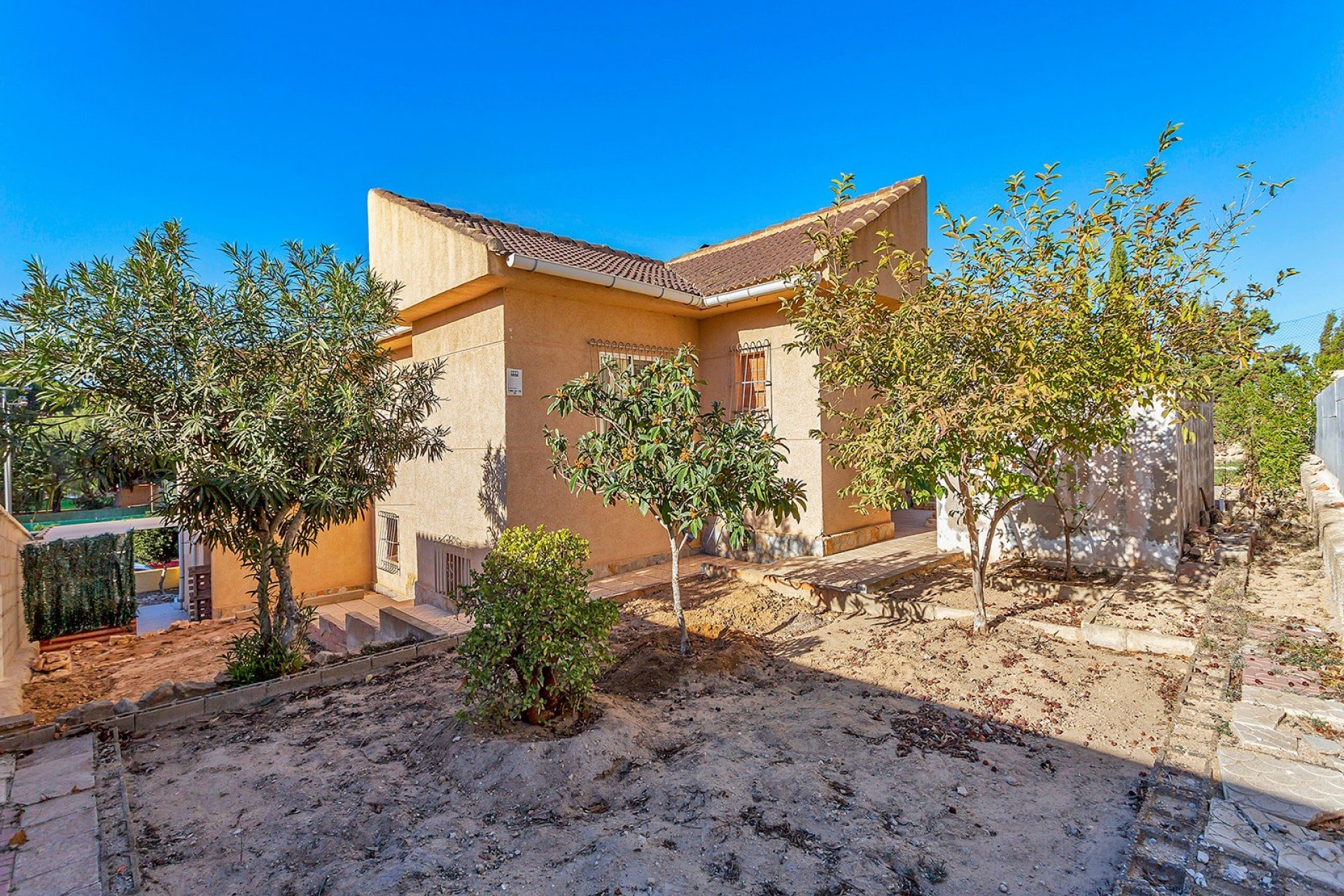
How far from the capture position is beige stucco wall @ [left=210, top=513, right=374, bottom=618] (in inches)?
410

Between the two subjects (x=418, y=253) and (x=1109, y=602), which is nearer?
(x=1109, y=602)

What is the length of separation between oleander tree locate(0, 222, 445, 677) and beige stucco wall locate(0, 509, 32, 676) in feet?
13.7

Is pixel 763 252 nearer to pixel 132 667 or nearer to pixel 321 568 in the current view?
pixel 321 568

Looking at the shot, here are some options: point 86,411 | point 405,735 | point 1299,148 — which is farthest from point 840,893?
point 1299,148

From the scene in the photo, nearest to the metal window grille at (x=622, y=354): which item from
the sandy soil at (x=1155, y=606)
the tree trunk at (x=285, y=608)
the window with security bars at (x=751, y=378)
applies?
the window with security bars at (x=751, y=378)

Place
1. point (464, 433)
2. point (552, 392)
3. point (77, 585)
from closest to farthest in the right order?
point (552, 392)
point (464, 433)
point (77, 585)

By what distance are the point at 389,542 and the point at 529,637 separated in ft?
26.1

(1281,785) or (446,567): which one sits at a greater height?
(446,567)

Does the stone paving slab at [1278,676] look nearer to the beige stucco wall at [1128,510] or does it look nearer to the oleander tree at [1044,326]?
the oleander tree at [1044,326]

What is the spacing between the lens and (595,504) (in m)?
8.23

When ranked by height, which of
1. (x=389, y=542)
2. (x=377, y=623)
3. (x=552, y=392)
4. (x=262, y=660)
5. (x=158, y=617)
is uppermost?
(x=552, y=392)

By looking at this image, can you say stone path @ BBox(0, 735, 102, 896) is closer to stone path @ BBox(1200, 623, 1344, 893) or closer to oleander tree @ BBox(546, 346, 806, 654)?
oleander tree @ BBox(546, 346, 806, 654)

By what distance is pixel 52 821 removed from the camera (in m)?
3.07

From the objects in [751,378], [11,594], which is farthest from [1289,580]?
[11,594]
